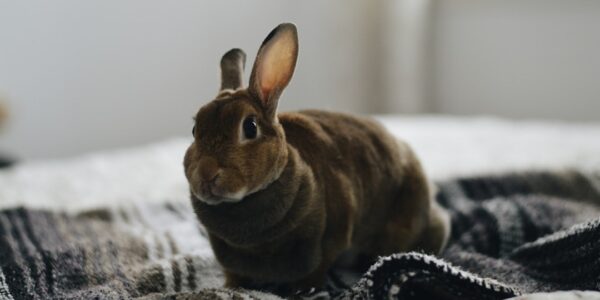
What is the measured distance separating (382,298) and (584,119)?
2.09 m

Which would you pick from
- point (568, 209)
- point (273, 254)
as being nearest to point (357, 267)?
point (273, 254)

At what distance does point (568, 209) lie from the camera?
1.15 metres

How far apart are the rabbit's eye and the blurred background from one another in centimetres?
164

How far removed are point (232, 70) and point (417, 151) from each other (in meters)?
0.90

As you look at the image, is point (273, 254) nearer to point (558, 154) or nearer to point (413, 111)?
point (558, 154)

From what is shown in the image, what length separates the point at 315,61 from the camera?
2.47 metres

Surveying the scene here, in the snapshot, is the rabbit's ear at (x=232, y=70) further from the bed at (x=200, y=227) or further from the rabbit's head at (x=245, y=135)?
the bed at (x=200, y=227)

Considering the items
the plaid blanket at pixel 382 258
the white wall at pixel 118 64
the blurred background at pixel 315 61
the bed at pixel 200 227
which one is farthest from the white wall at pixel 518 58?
the plaid blanket at pixel 382 258

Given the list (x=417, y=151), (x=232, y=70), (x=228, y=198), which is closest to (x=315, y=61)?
(x=417, y=151)

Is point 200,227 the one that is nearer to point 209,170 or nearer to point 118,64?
point 209,170

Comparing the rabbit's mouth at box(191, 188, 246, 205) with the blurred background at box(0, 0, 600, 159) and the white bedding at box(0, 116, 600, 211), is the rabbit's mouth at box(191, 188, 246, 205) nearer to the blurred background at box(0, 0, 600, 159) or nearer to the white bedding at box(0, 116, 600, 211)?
the white bedding at box(0, 116, 600, 211)

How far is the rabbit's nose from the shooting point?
699mm

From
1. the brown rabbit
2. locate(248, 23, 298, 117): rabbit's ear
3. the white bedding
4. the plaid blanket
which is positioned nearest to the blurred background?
the white bedding

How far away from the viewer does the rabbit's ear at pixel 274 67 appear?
760mm
